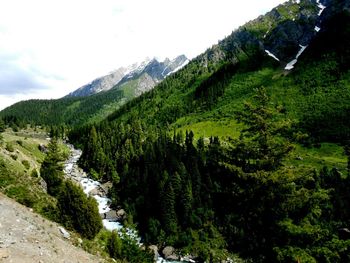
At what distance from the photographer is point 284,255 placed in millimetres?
26281

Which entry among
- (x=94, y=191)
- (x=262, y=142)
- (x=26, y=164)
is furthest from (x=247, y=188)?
(x=94, y=191)

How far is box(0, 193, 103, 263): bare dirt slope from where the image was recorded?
2741cm

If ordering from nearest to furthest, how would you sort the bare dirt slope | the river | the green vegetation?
the bare dirt slope
the green vegetation
the river

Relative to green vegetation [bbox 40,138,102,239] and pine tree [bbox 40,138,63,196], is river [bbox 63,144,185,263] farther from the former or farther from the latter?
green vegetation [bbox 40,138,102,239]

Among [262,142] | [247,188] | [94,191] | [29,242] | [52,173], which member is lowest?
[94,191]

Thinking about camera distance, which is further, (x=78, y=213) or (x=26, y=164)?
(x=26, y=164)

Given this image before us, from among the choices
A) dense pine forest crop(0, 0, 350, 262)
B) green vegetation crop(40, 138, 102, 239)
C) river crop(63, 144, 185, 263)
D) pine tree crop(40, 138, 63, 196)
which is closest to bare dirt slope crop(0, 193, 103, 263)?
dense pine forest crop(0, 0, 350, 262)

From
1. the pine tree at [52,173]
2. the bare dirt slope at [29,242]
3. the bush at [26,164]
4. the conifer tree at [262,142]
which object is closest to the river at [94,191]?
the pine tree at [52,173]

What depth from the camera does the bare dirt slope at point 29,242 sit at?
27406 mm

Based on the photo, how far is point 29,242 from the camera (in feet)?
98.6

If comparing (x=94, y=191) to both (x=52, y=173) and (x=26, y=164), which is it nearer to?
(x=26, y=164)

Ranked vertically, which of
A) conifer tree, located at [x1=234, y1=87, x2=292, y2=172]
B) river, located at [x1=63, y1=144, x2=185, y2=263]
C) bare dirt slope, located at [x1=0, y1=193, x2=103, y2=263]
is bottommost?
river, located at [x1=63, y1=144, x2=185, y2=263]

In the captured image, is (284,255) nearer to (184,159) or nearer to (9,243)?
(9,243)

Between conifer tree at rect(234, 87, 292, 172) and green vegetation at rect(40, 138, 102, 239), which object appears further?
green vegetation at rect(40, 138, 102, 239)
